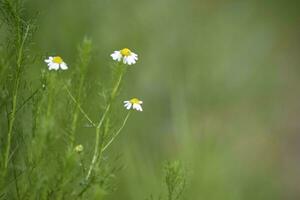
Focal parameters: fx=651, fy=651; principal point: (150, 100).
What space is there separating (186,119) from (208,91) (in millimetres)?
208

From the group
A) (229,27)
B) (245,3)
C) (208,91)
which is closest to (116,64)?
(208,91)

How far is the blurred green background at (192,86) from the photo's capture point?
2.18 metres

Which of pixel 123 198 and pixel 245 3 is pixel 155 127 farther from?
pixel 245 3

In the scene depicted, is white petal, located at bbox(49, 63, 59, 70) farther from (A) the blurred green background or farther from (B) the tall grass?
(A) the blurred green background

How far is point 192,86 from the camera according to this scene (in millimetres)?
2596

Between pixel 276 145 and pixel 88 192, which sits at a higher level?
pixel 276 145

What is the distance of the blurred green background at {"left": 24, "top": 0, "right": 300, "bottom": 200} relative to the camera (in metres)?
2.18

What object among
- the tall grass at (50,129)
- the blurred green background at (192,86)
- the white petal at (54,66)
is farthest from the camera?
the blurred green background at (192,86)

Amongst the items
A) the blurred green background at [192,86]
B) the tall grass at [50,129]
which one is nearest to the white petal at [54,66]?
the tall grass at [50,129]

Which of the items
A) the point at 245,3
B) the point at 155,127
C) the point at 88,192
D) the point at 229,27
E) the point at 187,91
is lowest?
the point at 88,192

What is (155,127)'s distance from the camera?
2574 mm

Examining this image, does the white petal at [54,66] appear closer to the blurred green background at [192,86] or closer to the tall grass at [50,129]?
the tall grass at [50,129]

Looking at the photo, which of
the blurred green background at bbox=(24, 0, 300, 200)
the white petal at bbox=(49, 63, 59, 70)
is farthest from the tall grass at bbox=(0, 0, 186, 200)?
the blurred green background at bbox=(24, 0, 300, 200)

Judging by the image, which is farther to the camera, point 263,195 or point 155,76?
point 155,76
